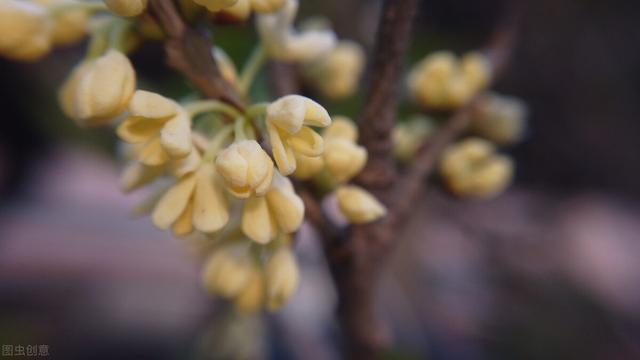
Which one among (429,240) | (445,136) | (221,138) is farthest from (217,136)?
(429,240)

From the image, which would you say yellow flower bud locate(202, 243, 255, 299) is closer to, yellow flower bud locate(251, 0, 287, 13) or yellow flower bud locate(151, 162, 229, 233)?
yellow flower bud locate(151, 162, 229, 233)

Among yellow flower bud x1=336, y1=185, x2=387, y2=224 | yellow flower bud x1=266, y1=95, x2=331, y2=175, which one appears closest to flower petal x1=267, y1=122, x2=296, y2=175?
yellow flower bud x1=266, y1=95, x2=331, y2=175

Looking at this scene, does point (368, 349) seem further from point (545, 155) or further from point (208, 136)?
point (545, 155)

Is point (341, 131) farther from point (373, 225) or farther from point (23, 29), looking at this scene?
point (23, 29)

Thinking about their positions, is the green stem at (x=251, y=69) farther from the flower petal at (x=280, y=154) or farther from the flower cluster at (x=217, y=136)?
the flower petal at (x=280, y=154)

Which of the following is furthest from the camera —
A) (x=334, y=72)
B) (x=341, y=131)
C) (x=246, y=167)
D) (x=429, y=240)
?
(x=429, y=240)

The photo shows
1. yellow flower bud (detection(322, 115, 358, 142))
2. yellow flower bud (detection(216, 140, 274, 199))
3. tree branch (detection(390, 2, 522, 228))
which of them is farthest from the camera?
tree branch (detection(390, 2, 522, 228))

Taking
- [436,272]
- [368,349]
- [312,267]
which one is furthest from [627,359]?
[368,349]
